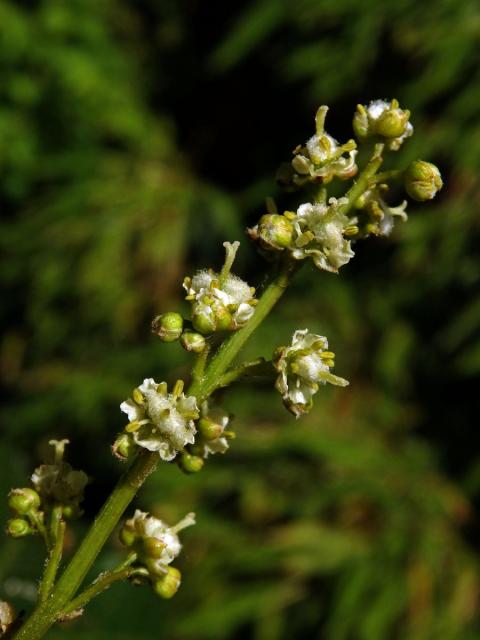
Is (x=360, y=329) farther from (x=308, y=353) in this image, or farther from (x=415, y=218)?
(x=308, y=353)

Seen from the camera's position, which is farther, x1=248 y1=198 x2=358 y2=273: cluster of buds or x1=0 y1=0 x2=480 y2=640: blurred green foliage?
→ x1=0 y1=0 x2=480 y2=640: blurred green foliage

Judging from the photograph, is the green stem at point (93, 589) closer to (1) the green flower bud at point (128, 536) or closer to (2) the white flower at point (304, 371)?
(1) the green flower bud at point (128, 536)

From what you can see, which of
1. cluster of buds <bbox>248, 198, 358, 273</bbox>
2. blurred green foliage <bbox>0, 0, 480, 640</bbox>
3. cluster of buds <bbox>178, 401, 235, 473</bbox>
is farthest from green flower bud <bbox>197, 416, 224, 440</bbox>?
blurred green foliage <bbox>0, 0, 480, 640</bbox>

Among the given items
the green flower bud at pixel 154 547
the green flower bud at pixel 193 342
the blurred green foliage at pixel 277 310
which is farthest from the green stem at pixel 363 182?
the blurred green foliage at pixel 277 310

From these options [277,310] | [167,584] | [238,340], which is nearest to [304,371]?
[238,340]

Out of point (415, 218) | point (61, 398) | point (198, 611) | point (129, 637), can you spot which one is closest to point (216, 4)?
point (415, 218)

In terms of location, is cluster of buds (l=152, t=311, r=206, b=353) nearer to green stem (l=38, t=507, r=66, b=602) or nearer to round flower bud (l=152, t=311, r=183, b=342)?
round flower bud (l=152, t=311, r=183, b=342)
